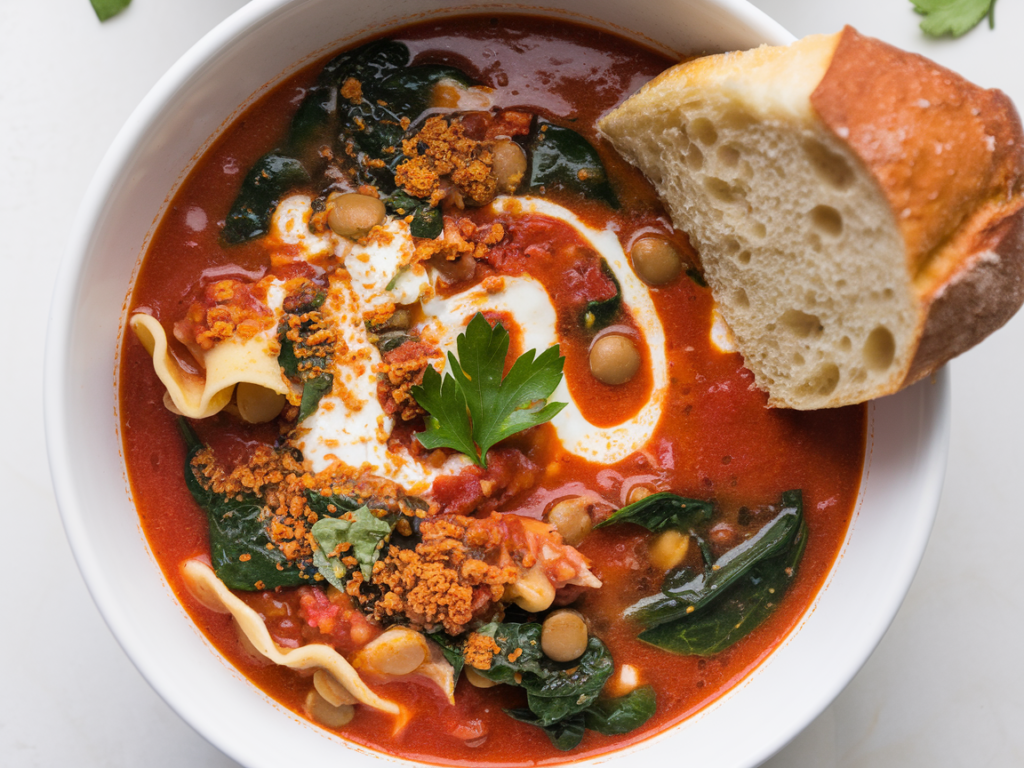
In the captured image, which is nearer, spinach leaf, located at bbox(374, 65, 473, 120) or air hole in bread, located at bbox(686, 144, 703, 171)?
air hole in bread, located at bbox(686, 144, 703, 171)

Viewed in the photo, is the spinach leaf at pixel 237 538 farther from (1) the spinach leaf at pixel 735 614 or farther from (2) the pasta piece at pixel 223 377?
(1) the spinach leaf at pixel 735 614

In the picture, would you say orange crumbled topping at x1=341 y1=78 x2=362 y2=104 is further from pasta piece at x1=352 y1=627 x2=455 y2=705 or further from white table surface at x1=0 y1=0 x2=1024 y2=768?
pasta piece at x1=352 y1=627 x2=455 y2=705

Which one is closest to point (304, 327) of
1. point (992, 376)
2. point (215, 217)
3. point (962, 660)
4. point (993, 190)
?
point (215, 217)

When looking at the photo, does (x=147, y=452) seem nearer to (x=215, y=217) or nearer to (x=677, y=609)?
(x=215, y=217)

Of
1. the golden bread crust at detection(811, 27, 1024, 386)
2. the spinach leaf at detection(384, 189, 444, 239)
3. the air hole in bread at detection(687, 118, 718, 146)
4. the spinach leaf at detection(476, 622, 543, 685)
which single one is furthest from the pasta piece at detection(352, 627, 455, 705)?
the air hole in bread at detection(687, 118, 718, 146)

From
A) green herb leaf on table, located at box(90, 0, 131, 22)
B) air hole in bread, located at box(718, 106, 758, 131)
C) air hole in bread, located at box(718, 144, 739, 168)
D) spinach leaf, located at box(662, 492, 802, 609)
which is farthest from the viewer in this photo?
green herb leaf on table, located at box(90, 0, 131, 22)

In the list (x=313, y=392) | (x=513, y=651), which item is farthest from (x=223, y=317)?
(x=513, y=651)

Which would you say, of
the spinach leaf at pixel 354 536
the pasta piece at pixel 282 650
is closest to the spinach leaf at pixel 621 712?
the pasta piece at pixel 282 650
